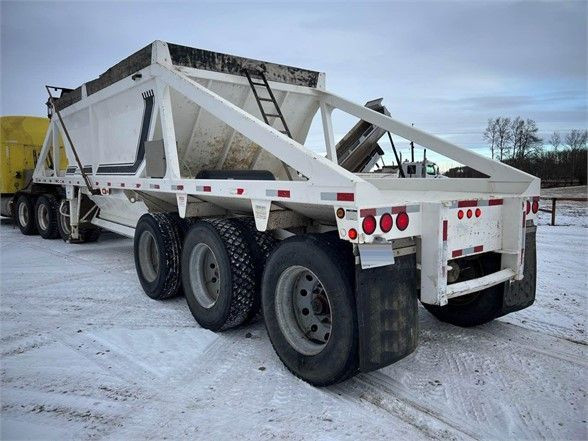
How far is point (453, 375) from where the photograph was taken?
3078 millimetres

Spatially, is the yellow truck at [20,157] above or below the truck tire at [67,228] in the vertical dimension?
above

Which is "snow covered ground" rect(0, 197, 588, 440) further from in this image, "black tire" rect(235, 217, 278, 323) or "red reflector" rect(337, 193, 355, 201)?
"red reflector" rect(337, 193, 355, 201)

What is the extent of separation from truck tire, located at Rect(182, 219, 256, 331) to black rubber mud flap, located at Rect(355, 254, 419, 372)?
4.43 ft

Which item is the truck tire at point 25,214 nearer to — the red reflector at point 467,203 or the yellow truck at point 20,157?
A: the yellow truck at point 20,157

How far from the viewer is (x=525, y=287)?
368 centimetres

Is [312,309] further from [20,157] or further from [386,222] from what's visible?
[20,157]

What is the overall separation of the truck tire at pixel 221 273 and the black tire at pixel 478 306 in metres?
1.53

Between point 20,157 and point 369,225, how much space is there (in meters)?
10.3

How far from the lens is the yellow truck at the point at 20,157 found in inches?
382

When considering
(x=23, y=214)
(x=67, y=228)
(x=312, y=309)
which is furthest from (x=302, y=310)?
(x=23, y=214)

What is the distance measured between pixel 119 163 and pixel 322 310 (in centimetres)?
383

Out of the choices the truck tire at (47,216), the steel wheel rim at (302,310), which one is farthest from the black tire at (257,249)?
the truck tire at (47,216)

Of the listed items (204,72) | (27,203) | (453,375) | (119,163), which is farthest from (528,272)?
(27,203)

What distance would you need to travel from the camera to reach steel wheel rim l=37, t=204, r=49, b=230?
900 cm
